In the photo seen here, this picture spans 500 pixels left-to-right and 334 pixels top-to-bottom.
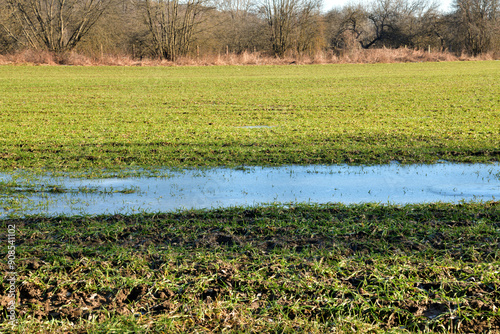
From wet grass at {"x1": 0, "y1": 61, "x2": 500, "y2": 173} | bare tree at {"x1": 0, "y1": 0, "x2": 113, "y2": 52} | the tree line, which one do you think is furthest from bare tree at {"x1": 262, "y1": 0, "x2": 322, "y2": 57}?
wet grass at {"x1": 0, "y1": 61, "x2": 500, "y2": 173}

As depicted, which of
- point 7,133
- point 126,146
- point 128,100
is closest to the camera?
point 126,146

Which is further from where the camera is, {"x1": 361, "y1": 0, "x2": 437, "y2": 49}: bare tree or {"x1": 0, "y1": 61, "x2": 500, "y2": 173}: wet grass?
{"x1": 361, "y1": 0, "x2": 437, "y2": 49}: bare tree

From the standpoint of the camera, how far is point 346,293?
3.70 m

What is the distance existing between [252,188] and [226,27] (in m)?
45.5

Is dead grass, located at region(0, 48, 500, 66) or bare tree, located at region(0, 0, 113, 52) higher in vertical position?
bare tree, located at region(0, 0, 113, 52)

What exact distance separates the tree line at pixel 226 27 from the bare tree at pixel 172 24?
0.09m

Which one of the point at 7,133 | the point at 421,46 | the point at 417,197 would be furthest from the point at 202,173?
the point at 421,46

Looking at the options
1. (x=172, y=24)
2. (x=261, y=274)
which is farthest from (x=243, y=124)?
(x=172, y=24)

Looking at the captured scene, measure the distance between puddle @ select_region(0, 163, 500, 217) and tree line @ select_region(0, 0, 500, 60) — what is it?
120ft

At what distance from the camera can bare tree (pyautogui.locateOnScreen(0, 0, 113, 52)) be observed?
1633 inches

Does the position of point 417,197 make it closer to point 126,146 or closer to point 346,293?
point 346,293

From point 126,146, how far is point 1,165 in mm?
2319

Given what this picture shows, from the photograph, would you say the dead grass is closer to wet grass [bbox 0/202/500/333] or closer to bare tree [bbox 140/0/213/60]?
bare tree [bbox 140/0/213/60]

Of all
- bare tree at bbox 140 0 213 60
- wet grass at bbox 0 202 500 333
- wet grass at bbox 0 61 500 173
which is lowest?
wet grass at bbox 0 202 500 333
